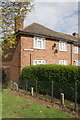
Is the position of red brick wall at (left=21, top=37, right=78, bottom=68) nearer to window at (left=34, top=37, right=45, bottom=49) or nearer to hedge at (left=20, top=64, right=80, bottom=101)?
A: window at (left=34, top=37, right=45, bottom=49)

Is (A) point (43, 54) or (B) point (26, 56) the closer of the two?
(B) point (26, 56)

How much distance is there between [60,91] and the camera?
7.43 metres

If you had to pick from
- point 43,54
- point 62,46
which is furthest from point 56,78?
point 62,46

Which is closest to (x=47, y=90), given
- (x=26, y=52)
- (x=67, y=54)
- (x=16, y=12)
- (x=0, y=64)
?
(x=26, y=52)

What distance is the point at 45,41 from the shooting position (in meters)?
13.5

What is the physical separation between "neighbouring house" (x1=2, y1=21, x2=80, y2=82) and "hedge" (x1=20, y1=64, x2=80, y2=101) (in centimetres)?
246

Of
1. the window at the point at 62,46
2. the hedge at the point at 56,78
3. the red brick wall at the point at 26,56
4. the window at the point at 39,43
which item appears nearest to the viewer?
the hedge at the point at 56,78

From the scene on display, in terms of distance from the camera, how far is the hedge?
22.7 feet

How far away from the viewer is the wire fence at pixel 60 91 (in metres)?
6.24

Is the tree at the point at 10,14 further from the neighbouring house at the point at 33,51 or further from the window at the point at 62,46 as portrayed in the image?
the window at the point at 62,46

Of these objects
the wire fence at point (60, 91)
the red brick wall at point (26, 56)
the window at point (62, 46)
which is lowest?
the wire fence at point (60, 91)

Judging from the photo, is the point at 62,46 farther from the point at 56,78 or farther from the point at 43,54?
the point at 56,78

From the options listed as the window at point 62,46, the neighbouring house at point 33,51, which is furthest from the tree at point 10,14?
the window at point 62,46

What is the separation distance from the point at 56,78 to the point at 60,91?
964 mm
